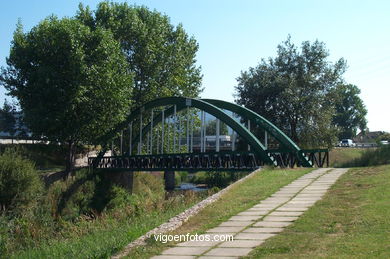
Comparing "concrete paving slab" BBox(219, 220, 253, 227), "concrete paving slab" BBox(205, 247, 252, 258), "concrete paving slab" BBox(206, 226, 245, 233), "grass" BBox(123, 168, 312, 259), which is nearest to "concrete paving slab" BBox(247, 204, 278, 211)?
"grass" BBox(123, 168, 312, 259)

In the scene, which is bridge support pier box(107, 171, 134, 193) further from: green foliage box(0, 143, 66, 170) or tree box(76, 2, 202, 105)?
tree box(76, 2, 202, 105)

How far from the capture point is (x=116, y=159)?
39.8 meters

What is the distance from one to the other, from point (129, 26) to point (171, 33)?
18.4ft

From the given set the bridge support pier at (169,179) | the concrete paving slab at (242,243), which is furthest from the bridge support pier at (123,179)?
the concrete paving slab at (242,243)

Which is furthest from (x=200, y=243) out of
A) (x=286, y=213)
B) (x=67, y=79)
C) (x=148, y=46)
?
(x=148, y=46)

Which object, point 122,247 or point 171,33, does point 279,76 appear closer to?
point 171,33

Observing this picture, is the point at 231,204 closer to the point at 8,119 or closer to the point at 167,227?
the point at 167,227

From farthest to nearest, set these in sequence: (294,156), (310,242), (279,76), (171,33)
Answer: (171,33)
(279,76)
(294,156)
(310,242)

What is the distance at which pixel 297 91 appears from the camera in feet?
127

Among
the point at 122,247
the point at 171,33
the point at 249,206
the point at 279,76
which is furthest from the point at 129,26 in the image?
the point at 122,247

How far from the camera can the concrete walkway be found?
6.46m

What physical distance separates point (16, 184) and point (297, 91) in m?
24.1

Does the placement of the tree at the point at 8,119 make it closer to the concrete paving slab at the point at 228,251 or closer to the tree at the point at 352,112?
the concrete paving slab at the point at 228,251

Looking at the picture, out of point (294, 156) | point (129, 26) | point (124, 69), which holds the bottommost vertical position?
point (294, 156)
